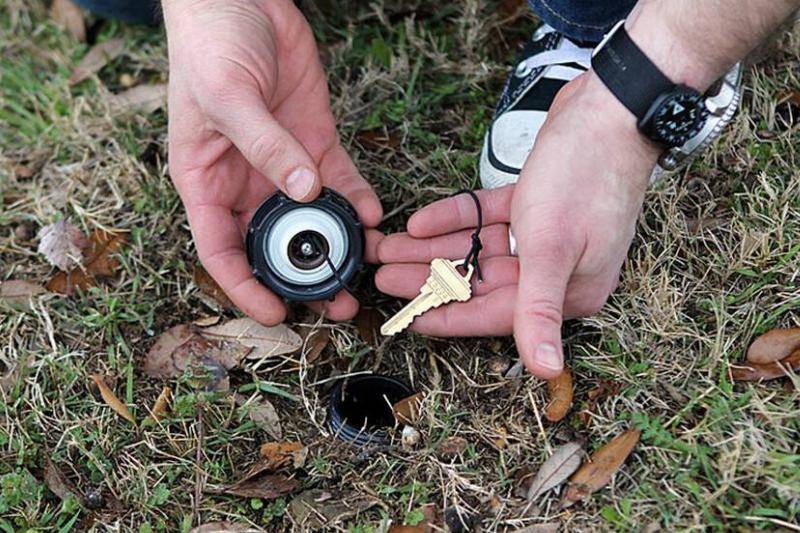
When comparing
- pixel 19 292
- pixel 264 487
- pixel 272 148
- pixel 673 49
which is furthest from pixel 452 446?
pixel 19 292

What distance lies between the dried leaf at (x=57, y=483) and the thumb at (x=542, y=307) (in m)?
1.33

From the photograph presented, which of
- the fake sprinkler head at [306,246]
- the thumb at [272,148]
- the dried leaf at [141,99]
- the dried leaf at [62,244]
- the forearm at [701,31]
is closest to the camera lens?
the forearm at [701,31]

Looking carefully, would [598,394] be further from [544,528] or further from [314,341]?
[314,341]

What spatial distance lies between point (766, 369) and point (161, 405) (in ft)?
5.64

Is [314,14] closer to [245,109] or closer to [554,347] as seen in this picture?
[245,109]

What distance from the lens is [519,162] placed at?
3.01 meters

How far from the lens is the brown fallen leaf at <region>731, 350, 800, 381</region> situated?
250cm

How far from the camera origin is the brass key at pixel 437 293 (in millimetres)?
2697

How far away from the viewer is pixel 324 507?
2.55 m

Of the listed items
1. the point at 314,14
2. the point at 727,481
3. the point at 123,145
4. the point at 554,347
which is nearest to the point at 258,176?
the point at 123,145

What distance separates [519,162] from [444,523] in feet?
3.84

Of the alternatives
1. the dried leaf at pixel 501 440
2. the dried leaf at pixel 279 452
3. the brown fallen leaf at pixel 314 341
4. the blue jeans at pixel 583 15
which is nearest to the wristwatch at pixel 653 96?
the blue jeans at pixel 583 15

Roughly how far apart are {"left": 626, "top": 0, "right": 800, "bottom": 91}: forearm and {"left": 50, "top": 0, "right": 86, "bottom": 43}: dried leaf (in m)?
2.67

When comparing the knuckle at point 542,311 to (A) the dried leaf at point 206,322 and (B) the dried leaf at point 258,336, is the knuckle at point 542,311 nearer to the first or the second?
(B) the dried leaf at point 258,336
